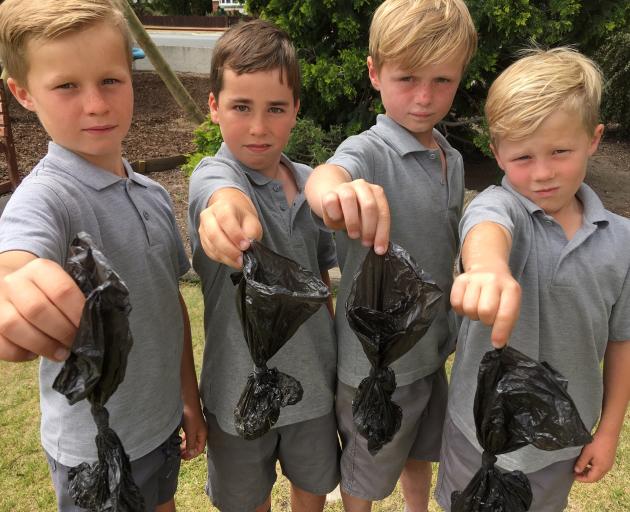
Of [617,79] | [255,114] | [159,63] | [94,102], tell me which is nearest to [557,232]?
[255,114]

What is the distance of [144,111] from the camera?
13.3 meters

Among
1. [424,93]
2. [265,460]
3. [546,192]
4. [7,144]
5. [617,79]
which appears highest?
[424,93]

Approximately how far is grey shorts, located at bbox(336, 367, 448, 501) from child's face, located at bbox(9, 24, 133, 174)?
4.02ft

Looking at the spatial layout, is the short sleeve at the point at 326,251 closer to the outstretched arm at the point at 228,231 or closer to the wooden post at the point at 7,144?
the outstretched arm at the point at 228,231

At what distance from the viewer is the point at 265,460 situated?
2158mm

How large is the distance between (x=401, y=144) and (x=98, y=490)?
4.77 ft

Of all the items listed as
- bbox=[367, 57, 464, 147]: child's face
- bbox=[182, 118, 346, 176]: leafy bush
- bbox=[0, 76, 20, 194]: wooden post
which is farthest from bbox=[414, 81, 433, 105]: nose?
bbox=[0, 76, 20, 194]: wooden post

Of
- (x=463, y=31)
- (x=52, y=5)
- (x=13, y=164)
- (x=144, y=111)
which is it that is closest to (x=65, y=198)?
(x=52, y=5)

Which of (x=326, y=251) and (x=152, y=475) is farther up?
(x=326, y=251)

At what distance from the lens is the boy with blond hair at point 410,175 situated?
192 centimetres

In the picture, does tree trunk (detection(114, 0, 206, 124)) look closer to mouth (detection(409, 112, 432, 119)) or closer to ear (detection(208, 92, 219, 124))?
ear (detection(208, 92, 219, 124))

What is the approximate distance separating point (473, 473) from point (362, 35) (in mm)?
4653

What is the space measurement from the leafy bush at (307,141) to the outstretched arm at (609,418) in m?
3.70

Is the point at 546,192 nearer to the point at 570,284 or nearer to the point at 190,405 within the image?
the point at 570,284
